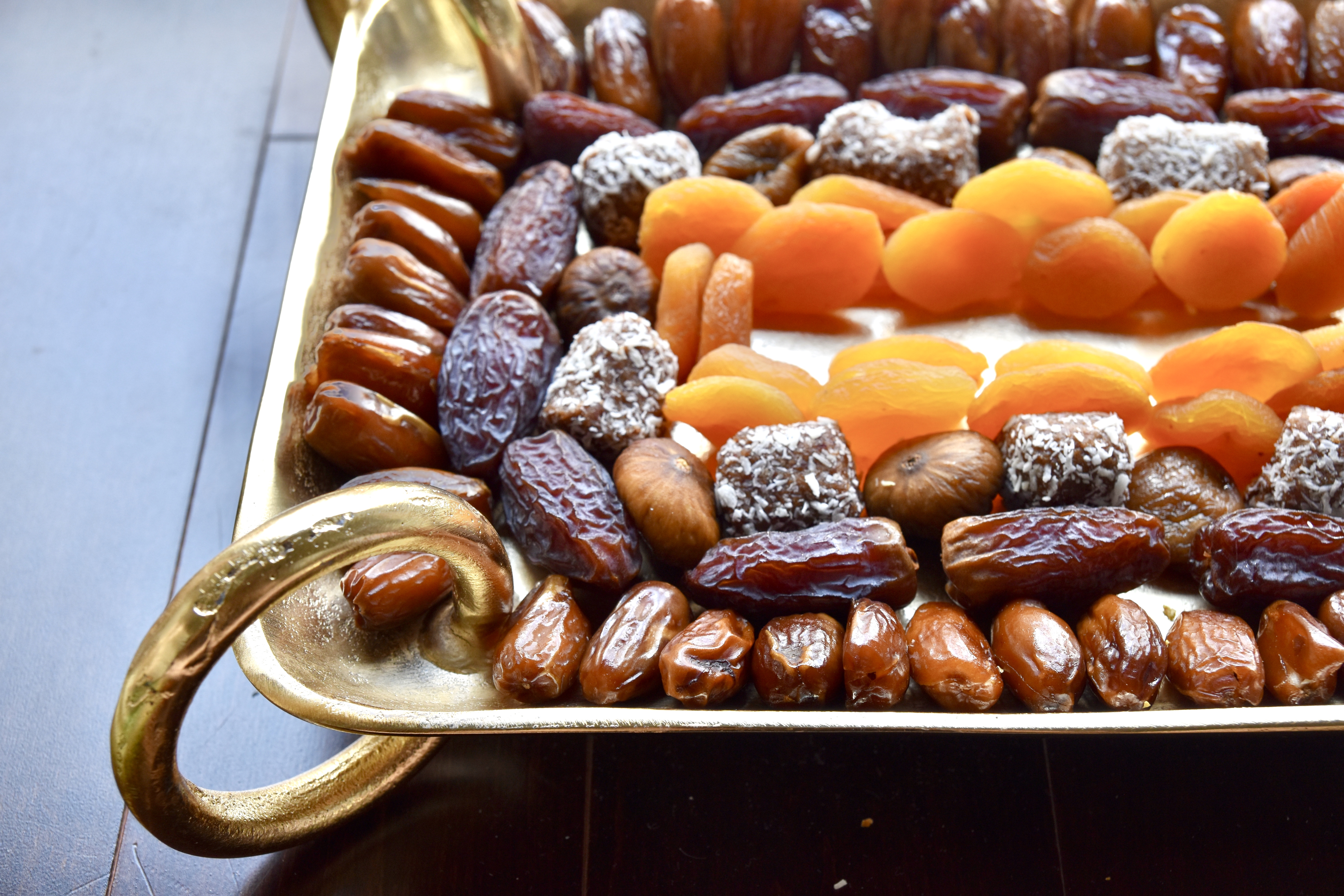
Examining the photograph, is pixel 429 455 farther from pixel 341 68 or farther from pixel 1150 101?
pixel 1150 101

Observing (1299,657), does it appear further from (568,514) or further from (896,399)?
(568,514)

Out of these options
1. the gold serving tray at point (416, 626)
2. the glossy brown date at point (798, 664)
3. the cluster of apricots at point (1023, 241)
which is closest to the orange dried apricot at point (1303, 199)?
the cluster of apricots at point (1023, 241)

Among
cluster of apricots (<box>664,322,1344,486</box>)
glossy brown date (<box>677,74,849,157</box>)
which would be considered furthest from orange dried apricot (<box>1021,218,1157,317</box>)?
glossy brown date (<box>677,74,849,157</box>)

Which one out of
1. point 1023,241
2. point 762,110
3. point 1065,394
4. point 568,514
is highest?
point 762,110

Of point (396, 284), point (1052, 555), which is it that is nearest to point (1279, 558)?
point (1052, 555)

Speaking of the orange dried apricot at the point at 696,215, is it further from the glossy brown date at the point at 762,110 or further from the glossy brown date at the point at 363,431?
the glossy brown date at the point at 363,431

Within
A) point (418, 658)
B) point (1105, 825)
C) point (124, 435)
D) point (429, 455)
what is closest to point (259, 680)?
point (418, 658)
